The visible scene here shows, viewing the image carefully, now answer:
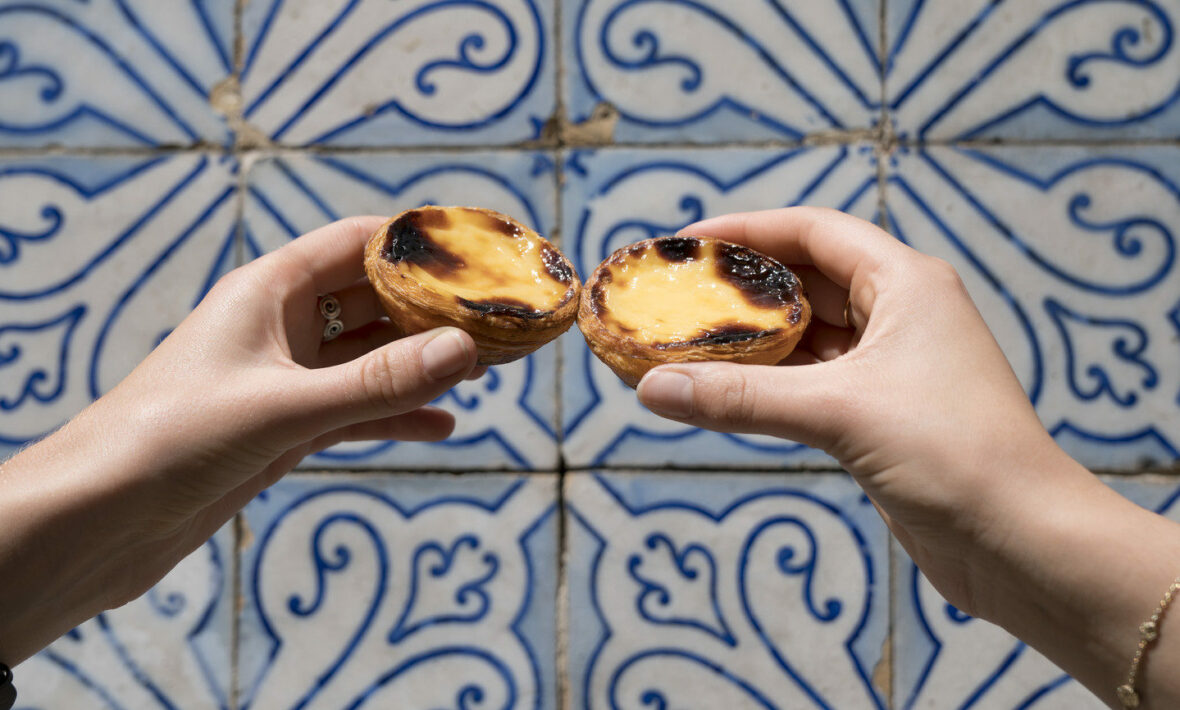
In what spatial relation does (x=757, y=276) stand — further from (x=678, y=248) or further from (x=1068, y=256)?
(x=1068, y=256)

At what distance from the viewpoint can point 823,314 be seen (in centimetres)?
119

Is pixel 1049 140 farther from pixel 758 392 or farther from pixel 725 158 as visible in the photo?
pixel 758 392

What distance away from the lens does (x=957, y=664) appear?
1.32 m

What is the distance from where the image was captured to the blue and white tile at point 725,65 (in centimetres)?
137

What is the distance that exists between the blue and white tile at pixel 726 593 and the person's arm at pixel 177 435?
0.56 meters

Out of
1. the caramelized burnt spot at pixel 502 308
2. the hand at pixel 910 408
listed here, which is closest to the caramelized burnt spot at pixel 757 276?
the hand at pixel 910 408

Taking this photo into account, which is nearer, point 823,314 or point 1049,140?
point 823,314

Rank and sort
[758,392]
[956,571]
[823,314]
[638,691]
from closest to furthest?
[758,392] < [956,571] < [823,314] < [638,691]

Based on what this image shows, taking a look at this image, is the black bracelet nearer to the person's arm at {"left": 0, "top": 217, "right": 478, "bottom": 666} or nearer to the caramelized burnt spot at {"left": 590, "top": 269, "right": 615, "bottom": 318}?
the person's arm at {"left": 0, "top": 217, "right": 478, "bottom": 666}

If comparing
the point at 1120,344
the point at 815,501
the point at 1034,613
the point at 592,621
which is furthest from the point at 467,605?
the point at 1120,344

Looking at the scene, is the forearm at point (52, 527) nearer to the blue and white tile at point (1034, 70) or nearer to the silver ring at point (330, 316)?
the silver ring at point (330, 316)

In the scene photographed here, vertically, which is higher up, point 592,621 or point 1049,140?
point 1049,140

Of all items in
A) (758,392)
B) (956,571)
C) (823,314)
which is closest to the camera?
(758,392)

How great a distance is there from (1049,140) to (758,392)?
0.90 m
